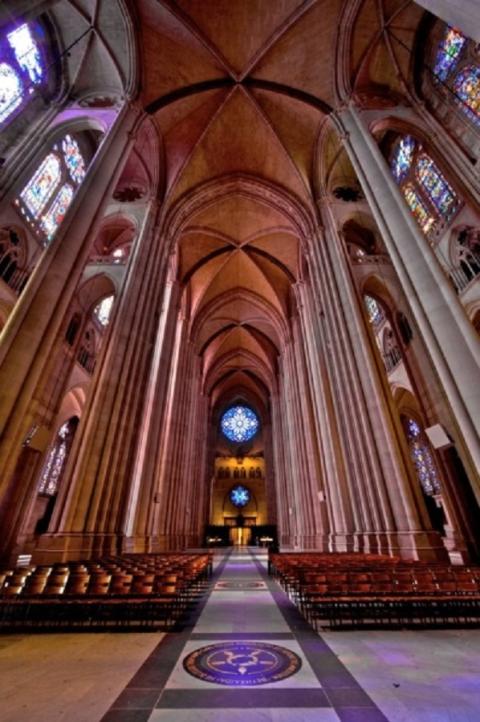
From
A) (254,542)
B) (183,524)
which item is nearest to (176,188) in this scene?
(183,524)

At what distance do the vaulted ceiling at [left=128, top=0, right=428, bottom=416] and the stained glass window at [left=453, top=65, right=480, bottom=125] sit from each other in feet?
5.95

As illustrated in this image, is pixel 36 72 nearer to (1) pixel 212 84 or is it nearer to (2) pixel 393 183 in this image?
(1) pixel 212 84

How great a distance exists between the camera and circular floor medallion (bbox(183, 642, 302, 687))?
2.88m

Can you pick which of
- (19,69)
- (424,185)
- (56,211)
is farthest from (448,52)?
(56,211)

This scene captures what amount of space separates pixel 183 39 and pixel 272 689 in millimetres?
19058

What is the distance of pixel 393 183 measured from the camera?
921 cm

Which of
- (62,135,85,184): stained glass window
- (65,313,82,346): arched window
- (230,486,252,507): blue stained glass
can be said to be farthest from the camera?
(230,486,252,507): blue stained glass

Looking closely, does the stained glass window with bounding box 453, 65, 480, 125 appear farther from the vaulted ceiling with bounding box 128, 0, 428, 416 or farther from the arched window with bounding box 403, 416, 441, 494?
the arched window with bounding box 403, 416, 441, 494

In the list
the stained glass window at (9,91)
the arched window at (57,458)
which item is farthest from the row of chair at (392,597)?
the arched window at (57,458)

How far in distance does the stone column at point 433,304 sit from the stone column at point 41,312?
7.83 meters

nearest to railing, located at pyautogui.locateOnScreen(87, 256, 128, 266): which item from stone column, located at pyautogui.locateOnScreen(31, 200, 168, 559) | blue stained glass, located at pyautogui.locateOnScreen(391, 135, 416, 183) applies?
stone column, located at pyautogui.locateOnScreen(31, 200, 168, 559)

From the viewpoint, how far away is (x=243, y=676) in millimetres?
2928

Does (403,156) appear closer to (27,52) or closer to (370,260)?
(370,260)

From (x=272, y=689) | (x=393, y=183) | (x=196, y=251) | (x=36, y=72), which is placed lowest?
(x=272, y=689)
